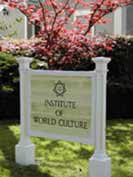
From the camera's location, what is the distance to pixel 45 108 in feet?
22.1

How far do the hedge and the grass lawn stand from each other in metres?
1.46

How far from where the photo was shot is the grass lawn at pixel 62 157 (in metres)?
6.52

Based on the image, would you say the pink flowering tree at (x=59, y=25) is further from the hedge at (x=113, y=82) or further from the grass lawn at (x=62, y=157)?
the grass lawn at (x=62, y=157)

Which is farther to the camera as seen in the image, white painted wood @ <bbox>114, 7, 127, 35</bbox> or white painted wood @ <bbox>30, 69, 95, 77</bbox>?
white painted wood @ <bbox>114, 7, 127, 35</bbox>

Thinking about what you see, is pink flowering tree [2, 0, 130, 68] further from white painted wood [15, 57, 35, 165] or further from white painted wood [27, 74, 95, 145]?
white painted wood [27, 74, 95, 145]

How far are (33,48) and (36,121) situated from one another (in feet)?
11.9

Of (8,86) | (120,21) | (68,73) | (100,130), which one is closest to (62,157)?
(100,130)

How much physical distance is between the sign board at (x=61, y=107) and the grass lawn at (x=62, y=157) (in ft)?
1.50

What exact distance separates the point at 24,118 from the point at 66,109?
2.42 feet

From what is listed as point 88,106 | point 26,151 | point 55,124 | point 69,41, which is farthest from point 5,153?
point 69,41

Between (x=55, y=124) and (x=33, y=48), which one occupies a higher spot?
(x=33, y=48)

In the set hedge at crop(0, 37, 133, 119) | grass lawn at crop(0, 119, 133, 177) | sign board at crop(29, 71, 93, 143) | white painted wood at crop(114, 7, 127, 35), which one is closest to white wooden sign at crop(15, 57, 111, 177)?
sign board at crop(29, 71, 93, 143)

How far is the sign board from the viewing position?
20.6 feet

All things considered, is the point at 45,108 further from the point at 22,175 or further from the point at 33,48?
the point at 33,48
